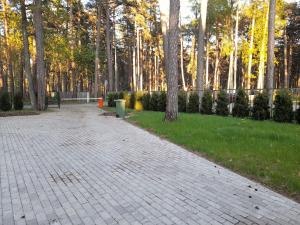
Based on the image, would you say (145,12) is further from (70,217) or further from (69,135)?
(70,217)

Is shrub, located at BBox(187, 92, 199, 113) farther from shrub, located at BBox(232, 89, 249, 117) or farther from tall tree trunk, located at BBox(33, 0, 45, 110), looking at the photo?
tall tree trunk, located at BBox(33, 0, 45, 110)

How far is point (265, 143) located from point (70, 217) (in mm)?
5109

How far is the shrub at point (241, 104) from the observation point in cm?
1198

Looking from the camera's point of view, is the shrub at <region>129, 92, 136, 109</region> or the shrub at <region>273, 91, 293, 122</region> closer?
A: the shrub at <region>273, 91, 293, 122</region>

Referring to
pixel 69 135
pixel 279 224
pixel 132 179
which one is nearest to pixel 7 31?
pixel 69 135

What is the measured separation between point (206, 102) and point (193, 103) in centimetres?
109

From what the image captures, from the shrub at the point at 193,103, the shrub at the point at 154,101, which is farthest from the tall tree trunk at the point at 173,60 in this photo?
the shrub at the point at 154,101

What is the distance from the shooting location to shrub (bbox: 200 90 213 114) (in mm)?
13820

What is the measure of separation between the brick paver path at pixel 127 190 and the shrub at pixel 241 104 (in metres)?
6.50

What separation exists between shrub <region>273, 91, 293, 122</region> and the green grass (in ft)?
6.31

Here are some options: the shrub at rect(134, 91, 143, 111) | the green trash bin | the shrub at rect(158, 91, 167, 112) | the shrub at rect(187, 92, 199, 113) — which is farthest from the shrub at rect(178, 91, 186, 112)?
the shrub at rect(134, 91, 143, 111)

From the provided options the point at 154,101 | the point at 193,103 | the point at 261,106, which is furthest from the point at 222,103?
the point at 154,101

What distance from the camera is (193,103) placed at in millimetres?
14844

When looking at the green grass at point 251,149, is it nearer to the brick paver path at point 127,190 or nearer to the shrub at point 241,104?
the brick paver path at point 127,190
